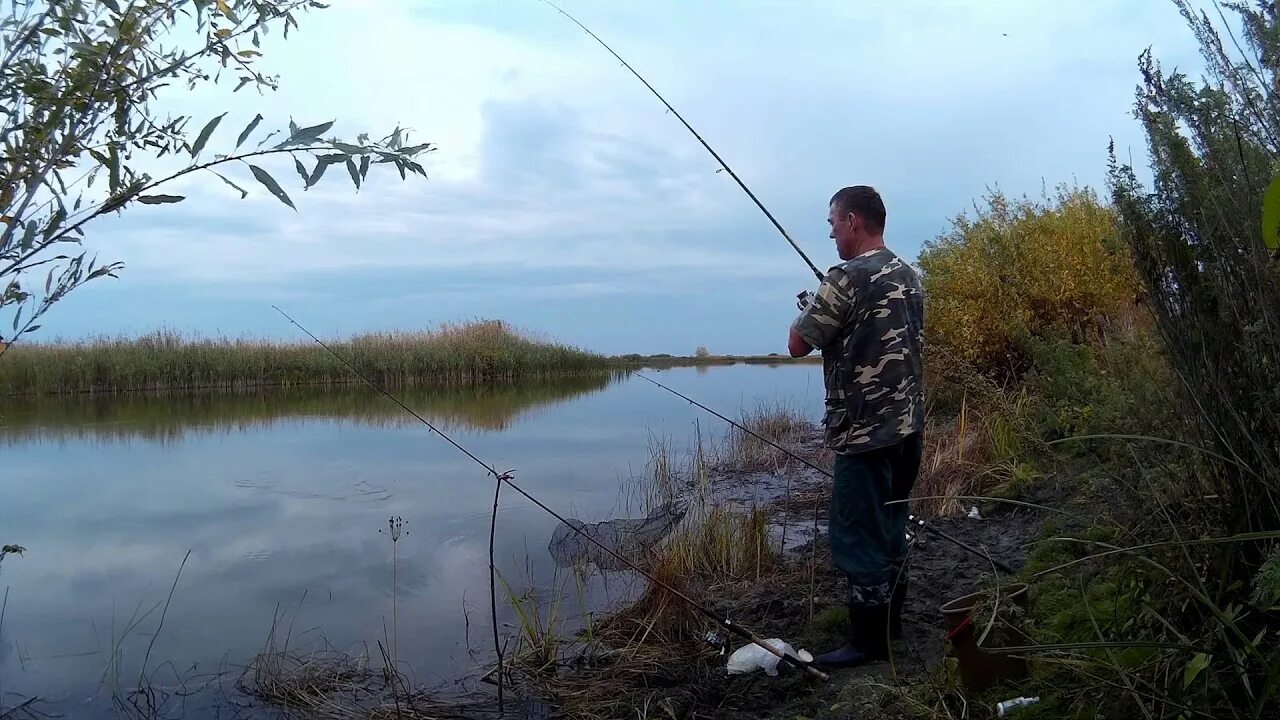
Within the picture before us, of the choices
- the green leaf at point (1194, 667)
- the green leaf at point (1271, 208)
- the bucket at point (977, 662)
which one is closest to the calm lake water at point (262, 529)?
the bucket at point (977, 662)

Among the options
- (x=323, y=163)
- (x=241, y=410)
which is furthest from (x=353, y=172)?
(x=241, y=410)

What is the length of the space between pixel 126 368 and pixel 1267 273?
76.7 ft

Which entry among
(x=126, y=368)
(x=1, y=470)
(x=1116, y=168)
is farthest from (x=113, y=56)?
(x=126, y=368)

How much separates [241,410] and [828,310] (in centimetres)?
1633

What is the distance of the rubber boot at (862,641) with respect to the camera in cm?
336

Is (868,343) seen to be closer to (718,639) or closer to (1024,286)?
(718,639)

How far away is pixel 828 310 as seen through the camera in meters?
3.38

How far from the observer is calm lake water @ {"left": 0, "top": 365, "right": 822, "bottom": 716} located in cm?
459

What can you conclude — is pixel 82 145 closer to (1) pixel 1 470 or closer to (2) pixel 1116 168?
(2) pixel 1116 168

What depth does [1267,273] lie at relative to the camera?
207 centimetres

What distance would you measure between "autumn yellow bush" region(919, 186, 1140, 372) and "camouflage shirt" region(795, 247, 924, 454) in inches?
214

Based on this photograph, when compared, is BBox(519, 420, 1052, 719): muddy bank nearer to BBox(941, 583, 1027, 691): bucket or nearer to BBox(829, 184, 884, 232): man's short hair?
BBox(941, 583, 1027, 691): bucket

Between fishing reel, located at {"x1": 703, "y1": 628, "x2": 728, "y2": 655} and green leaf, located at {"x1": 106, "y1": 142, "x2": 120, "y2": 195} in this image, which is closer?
green leaf, located at {"x1": 106, "y1": 142, "x2": 120, "y2": 195}

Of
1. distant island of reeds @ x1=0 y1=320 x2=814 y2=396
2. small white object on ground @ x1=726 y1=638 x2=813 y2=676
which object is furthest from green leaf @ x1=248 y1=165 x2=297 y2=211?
distant island of reeds @ x1=0 y1=320 x2=814 y2=396
